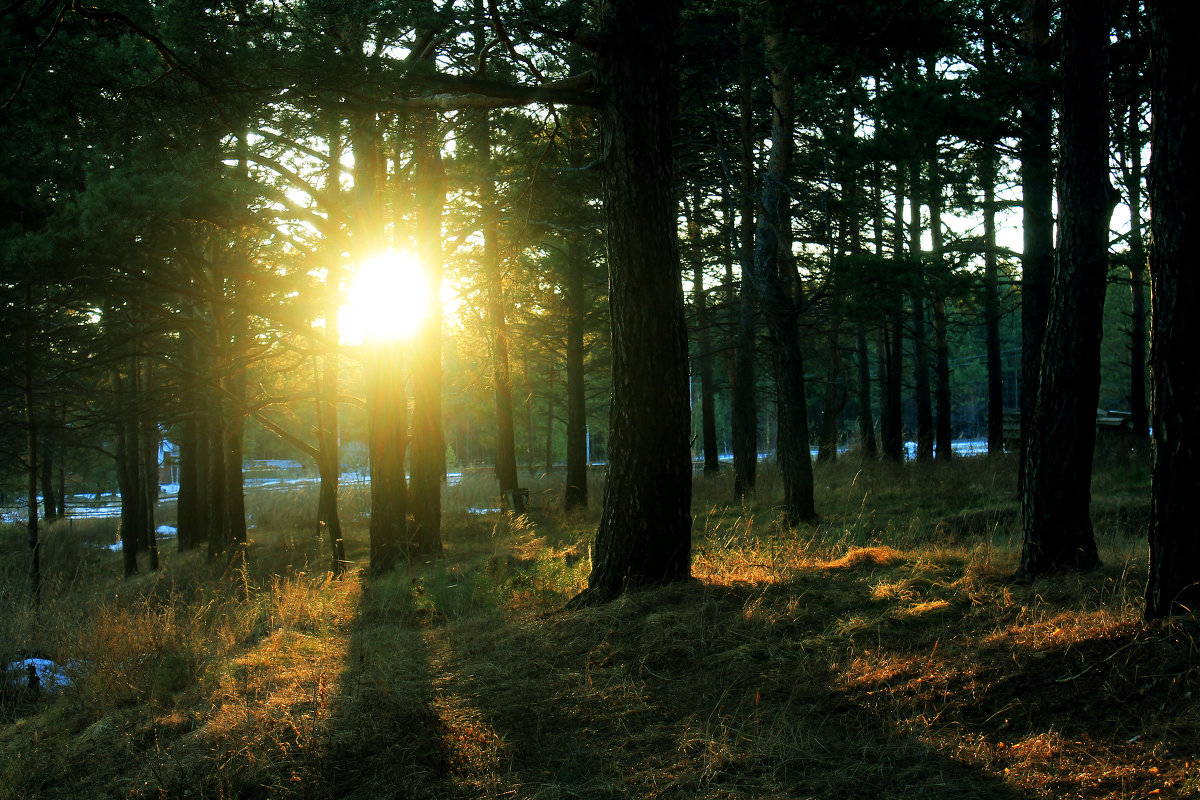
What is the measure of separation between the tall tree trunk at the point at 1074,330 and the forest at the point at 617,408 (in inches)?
1.0

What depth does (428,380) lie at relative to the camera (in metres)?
13.7

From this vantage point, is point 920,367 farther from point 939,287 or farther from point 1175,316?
point 1175,316

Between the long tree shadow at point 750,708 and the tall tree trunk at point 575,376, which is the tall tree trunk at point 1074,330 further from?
the tall tree trunk at point 575,376

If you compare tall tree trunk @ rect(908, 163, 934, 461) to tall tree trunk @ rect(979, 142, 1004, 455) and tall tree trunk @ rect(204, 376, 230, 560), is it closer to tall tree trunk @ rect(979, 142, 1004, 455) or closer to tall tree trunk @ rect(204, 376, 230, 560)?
tall tree trunk @ rect(979, 142, 1004, 455)

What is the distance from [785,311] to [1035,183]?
15.6 ft

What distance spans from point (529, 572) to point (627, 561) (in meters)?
2.43

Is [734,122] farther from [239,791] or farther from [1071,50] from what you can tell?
[239,791]

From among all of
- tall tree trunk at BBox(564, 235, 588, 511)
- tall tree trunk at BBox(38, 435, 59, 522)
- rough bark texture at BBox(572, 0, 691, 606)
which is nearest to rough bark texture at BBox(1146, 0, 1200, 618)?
rough bark texture at BBox(572, 0, 691, 606)

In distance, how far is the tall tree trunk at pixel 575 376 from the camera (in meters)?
16.7

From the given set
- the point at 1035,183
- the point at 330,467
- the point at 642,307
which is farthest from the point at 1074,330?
the point at 330,467

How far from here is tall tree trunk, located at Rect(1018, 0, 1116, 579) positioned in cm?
572

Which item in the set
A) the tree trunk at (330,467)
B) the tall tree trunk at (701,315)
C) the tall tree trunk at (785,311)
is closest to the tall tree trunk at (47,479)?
the tree trunk at (330,467)

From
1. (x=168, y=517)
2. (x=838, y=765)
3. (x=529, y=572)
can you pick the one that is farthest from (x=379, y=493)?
(x=168, y=517)

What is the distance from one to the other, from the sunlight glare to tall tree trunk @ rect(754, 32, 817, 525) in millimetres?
5320
